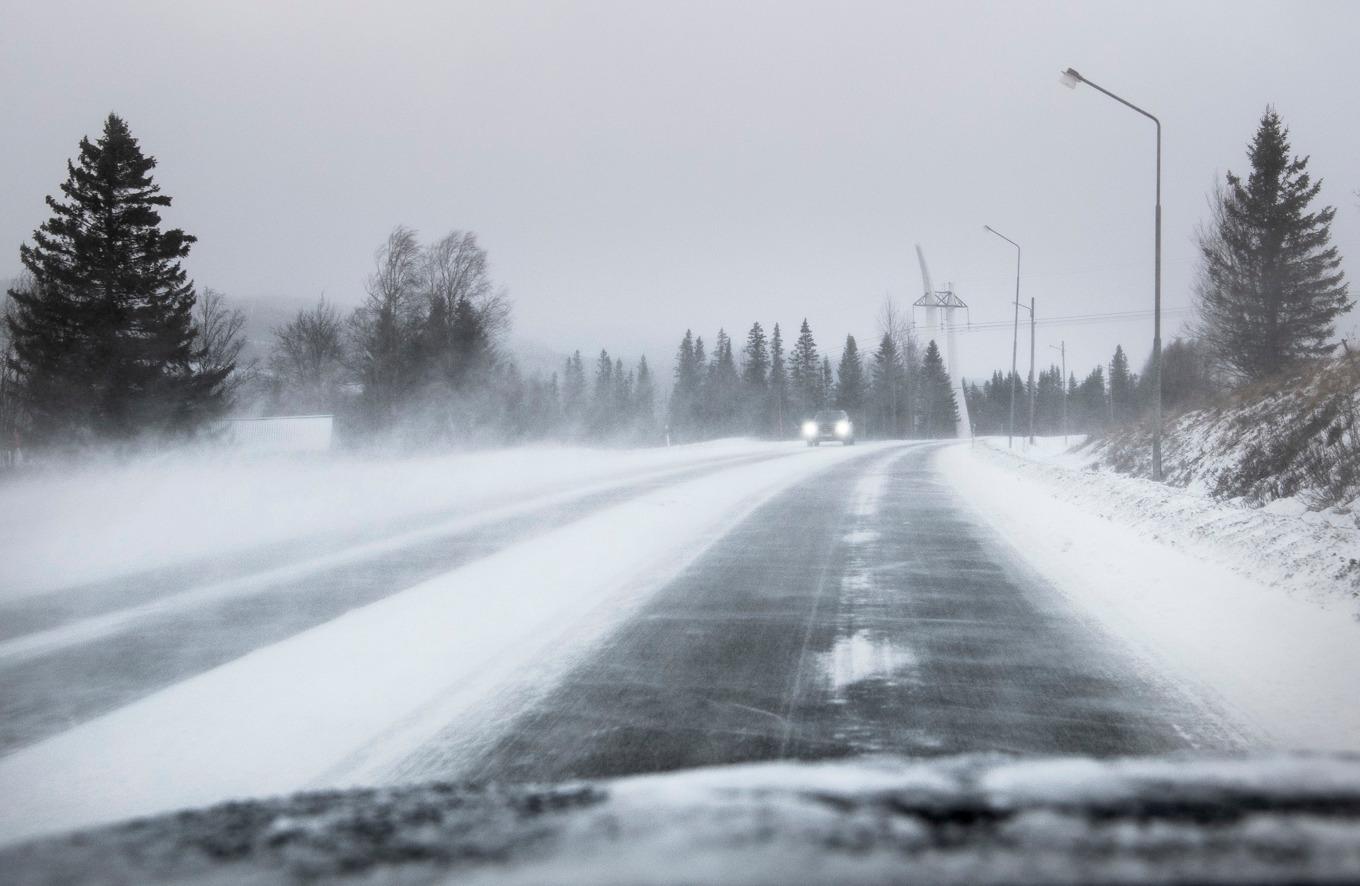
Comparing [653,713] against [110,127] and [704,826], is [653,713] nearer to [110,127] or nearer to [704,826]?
[704,826]

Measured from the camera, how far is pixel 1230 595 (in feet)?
22.6

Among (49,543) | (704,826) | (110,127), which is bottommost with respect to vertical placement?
(49,543)

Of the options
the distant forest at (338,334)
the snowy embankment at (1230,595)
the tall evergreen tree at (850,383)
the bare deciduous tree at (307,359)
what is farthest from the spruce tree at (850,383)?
the snowy embankment at (1230,595)

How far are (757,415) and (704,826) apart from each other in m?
118

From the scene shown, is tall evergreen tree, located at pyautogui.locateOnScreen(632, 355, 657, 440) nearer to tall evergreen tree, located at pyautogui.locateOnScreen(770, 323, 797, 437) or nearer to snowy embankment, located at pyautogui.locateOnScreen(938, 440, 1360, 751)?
tall evergreen tree, located at pyautogui.locateOnScreen(770, 323, 797, 437)

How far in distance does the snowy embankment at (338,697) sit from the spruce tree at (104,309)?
2887 cm

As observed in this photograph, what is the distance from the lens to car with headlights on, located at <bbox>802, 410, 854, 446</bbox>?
50.0 meters

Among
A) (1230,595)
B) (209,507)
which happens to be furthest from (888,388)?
(1230,595)

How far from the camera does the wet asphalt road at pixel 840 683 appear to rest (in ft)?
12.4

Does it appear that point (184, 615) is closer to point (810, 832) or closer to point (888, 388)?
point (810, 832)

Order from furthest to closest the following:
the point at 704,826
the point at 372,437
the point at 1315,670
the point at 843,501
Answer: the point at 372,437 < the point at 843,501 < the point at 1315,670 < the point at 704,826

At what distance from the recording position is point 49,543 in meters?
11.3

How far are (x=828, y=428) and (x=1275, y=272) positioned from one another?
2292cm

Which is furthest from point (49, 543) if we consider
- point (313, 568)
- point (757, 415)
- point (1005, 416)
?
point (1005, 416)
